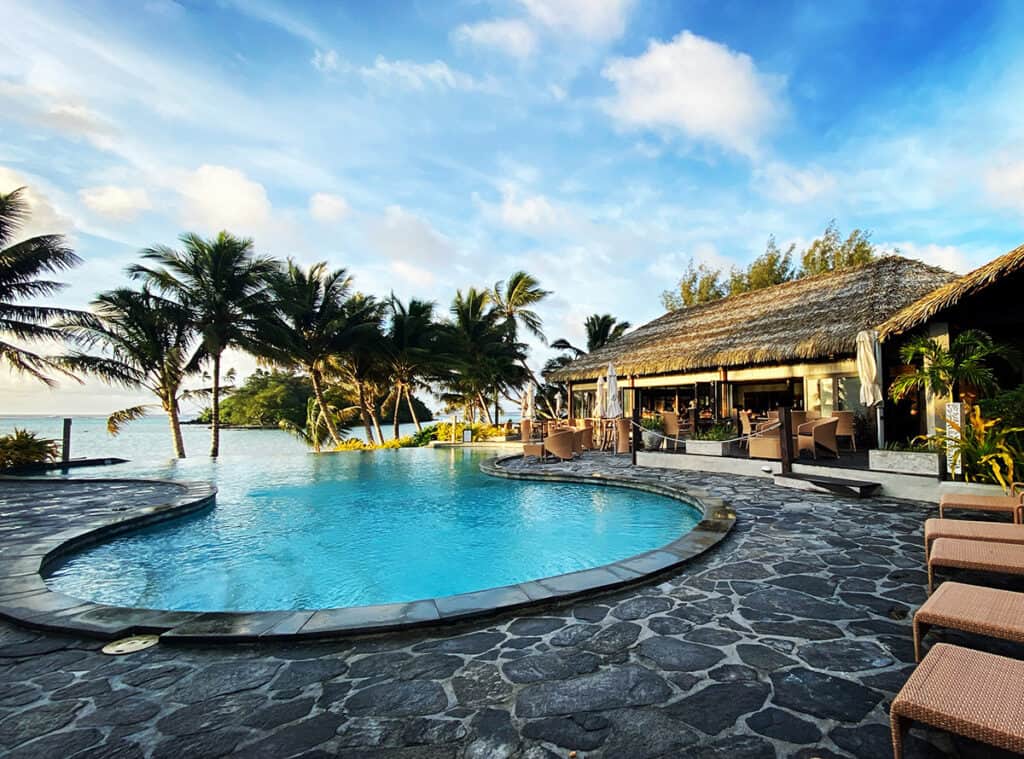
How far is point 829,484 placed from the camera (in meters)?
6.62

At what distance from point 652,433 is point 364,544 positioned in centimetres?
632

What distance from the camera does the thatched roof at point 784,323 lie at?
10.0 m

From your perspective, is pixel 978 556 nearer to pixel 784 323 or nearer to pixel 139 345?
pixel 784 323

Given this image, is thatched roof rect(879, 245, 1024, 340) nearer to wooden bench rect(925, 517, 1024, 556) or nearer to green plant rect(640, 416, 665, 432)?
wooden bench rect(925, 517, 1024, 556)

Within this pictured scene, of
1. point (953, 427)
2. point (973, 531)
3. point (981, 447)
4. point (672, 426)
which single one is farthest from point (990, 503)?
point (672, 426)

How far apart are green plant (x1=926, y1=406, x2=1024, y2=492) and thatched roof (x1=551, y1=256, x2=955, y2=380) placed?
3987mm

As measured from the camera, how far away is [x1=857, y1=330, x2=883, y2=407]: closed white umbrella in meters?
7.34

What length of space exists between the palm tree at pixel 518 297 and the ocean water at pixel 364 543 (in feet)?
49.6

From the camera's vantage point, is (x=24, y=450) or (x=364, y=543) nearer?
(x=364, y=543)

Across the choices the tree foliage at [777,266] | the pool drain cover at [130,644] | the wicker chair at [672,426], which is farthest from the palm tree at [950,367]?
the tree foliage at [777,266]

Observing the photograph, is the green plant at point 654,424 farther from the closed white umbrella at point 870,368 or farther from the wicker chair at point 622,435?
the closed white umbrella at point 870,368

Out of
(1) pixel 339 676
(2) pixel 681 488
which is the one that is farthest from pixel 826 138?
(1) pixel 339 676

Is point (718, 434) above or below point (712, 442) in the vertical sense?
above

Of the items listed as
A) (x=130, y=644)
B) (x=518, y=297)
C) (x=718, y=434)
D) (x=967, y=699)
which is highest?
(x=518, y=297)
